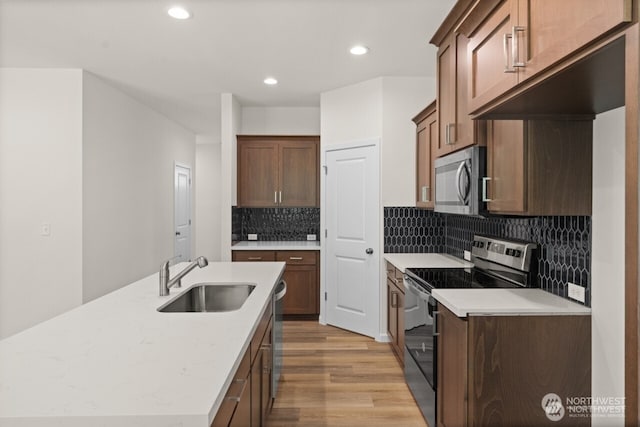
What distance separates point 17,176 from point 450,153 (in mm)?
4097

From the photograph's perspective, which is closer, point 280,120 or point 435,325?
point 435,325

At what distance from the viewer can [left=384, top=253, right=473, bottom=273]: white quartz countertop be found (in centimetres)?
314

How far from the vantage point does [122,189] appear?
485cm

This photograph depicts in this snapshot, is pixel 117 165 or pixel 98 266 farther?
pixel 117 165

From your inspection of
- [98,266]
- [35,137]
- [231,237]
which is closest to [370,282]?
[231,237]

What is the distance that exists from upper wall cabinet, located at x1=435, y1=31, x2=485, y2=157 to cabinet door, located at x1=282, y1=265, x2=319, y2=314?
2538 mm

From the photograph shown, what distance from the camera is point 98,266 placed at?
171 inches

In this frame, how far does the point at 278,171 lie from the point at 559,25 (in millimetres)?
4264

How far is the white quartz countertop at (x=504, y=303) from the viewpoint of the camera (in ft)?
5.88

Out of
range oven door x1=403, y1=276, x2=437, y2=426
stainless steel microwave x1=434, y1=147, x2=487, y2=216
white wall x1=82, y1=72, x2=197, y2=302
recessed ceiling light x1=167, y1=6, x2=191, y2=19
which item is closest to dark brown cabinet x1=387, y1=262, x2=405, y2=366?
range oven door x1=403, y1=276, x2=437, y2=426

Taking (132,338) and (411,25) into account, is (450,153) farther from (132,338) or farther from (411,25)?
(132,338)

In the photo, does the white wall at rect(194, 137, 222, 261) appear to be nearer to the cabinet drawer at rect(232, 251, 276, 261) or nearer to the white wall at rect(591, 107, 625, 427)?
the cabinet drawer at rect(232, 251, 276, 261)

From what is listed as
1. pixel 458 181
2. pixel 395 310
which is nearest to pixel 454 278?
pixel 458 181

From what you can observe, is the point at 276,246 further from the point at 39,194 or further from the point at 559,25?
the point at 559,25
